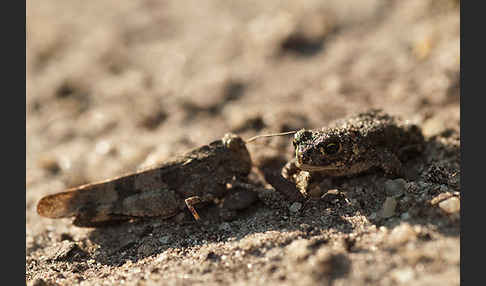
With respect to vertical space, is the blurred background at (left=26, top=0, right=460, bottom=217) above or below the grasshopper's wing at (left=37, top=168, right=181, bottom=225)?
above

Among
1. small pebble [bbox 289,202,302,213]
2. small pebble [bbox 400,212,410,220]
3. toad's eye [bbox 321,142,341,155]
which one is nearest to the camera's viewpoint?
small pebble [bbox 400,212,410,220]

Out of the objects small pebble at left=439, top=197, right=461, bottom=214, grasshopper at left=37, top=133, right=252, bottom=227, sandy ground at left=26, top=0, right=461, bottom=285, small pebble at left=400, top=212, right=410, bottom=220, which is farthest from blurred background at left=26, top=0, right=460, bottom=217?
small pebble at left=400, top=212, right=410, bottom=220

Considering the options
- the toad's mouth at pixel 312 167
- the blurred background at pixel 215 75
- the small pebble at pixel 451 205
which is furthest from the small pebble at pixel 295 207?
the blurred background at pixel 215 75

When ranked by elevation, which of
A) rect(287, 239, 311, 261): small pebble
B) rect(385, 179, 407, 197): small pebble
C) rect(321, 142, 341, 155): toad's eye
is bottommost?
rect(287, 239, 311, 261): small pebble

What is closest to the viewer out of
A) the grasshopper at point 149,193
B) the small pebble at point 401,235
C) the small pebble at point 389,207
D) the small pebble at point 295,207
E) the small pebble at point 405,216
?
the small pebble at point 401,235

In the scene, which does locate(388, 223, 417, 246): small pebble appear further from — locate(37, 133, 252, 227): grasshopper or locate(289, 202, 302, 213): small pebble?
locate(37, 133, 252, 227): grasshopper

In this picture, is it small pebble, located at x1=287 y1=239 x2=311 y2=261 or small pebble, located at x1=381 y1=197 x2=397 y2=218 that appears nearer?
small pebble, located at x1=287 y1=239 x2=311 y2=261

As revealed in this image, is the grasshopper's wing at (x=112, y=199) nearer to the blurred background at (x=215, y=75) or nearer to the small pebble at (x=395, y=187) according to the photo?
the blurred background at (x=215, y=75)
